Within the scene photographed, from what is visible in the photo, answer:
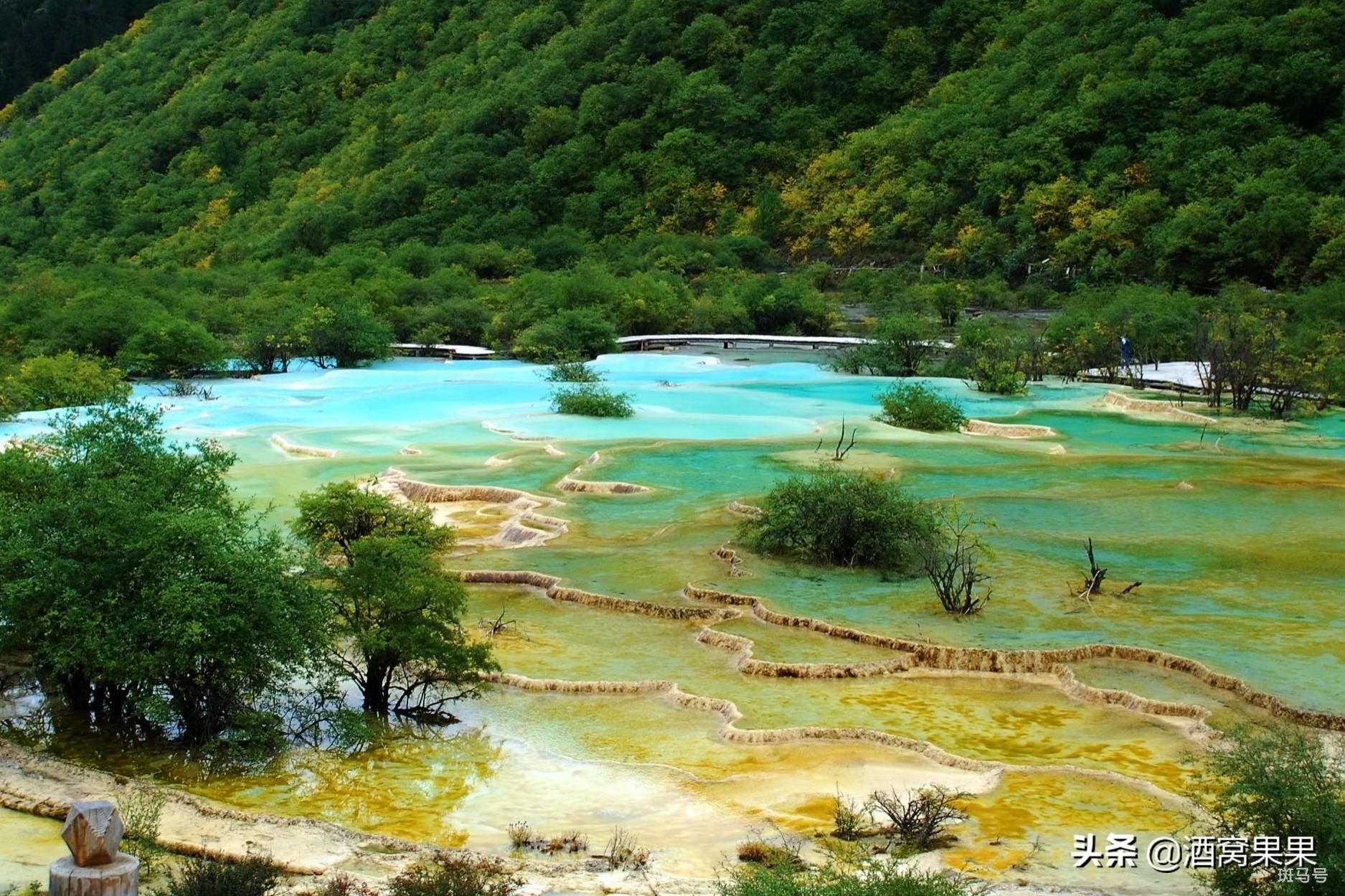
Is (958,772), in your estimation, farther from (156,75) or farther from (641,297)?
(156,75)

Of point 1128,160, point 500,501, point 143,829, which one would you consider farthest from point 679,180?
point 143,829

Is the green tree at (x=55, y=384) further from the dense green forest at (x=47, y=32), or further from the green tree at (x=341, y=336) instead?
the dense green forest at (x=47, y=32)

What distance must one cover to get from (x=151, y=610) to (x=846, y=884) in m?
5.44

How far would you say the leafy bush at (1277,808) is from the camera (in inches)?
271

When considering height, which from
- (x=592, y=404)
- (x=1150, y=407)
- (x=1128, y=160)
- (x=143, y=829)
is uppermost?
(x=1128, y=160)

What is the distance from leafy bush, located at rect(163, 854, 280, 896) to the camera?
6.76 m

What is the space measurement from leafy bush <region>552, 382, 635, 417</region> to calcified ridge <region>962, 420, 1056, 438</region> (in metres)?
6.05

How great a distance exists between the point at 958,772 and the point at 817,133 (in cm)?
5423

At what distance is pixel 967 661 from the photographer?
39.5ft

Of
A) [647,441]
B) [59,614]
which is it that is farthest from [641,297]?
[59,614]

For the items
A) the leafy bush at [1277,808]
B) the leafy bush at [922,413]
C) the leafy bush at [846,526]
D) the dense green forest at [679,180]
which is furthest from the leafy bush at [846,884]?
the dense green forest at [679,180]

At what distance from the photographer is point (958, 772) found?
9.75 m

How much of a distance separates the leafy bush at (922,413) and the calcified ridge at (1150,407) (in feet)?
14.6

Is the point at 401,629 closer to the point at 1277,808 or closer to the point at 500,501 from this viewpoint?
the point at 1277,808
